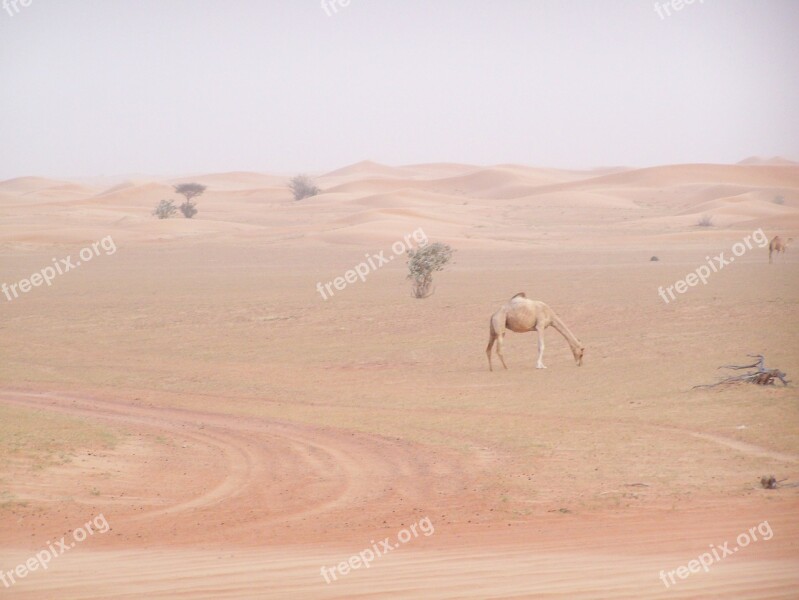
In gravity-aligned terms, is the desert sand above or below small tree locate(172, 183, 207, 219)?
below

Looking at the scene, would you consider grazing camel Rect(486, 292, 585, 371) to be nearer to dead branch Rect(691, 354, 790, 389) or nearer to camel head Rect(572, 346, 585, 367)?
camel head Rect(572, 346, 585, 367)

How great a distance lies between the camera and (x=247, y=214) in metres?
93.8

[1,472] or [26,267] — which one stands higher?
[26,267]

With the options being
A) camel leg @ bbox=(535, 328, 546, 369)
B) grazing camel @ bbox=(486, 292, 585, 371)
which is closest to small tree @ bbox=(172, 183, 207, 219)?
grazing camel @ bbox=(486, 292, 585, 371)

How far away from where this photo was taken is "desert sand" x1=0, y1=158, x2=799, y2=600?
307 inches

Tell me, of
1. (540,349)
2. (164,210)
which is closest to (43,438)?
(540,349)

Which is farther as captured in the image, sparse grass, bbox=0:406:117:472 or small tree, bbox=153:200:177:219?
small tree, bbox=153:200:177:219

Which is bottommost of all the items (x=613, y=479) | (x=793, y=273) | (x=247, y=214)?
(x=613, y=479)

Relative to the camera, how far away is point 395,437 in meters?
14.3

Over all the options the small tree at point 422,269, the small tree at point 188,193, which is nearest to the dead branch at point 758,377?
the small tree at point 422,269

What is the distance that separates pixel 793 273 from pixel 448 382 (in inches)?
761

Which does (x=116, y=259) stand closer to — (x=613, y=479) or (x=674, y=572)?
(x=613, y=479)

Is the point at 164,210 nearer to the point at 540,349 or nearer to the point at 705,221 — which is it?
the point at 705,221

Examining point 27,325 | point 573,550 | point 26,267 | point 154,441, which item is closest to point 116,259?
point 26,267
